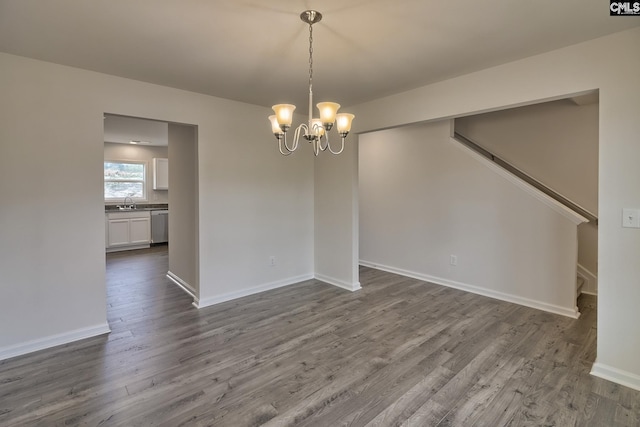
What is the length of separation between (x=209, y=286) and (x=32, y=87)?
8.31ft

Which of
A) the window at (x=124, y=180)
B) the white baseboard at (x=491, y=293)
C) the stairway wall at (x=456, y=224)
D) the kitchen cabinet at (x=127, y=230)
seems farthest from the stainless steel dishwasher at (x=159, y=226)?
the white baseboard at (x=491, y=293)

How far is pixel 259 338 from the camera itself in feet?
9.59

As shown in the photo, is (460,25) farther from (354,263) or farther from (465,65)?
(354,263)

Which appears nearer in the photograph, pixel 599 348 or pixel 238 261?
pixel 599 348

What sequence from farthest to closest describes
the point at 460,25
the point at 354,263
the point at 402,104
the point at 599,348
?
1. the point at 354,263
2. the point at 402,104
3. the point at 599,348
4. the point at 460,25

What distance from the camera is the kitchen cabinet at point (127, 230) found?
6.89 m

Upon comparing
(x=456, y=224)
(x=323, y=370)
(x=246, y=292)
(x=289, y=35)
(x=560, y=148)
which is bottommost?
(x=323, y=370)

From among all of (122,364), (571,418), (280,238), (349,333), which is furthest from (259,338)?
(571,418)

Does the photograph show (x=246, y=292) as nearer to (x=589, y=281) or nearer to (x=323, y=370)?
(x=323, y=370)

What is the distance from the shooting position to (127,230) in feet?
23.4

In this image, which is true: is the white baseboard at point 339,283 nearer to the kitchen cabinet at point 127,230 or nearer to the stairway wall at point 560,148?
the stairway wall at point 560,148

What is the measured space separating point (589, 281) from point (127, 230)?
28.2 ft

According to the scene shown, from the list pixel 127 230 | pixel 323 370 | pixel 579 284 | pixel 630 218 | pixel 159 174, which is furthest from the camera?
pixel 159 174

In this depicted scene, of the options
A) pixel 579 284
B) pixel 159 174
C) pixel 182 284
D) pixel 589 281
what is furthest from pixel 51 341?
pixel 589 281
